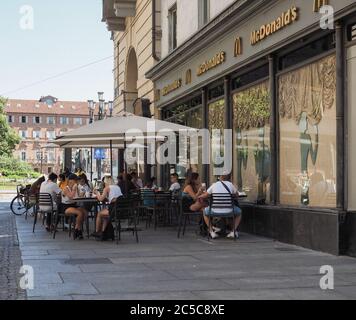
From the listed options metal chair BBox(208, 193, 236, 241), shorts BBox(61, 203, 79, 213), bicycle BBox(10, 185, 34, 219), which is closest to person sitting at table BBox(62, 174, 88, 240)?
shorts BBox(61, 203, 79, 213)

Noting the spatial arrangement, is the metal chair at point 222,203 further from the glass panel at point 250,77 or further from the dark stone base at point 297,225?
the glass panel at point 250,77

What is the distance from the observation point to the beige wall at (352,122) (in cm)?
1027

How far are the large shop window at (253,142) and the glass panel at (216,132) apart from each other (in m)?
0.90

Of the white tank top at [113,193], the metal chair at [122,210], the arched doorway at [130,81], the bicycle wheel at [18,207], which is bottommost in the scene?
the bicycle wheel at [18,207]

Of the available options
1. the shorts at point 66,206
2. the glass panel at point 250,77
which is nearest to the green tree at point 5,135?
the glass panel at point 250,77

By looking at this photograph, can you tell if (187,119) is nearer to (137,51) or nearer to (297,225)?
(137,51)

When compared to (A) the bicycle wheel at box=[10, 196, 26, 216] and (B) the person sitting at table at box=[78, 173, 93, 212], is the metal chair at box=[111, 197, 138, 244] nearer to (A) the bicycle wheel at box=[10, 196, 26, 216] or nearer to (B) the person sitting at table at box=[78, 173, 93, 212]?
(B) the person sitting at table at box=[78, 173, 93, 212]

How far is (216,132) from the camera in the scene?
1759 cm

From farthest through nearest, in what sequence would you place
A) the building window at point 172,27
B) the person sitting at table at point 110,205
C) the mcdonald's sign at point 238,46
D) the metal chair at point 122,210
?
the building window at point 172,27, the mcdonald's sign at point 238,46, the person sitting at table at point 110,205, the metal chair at point 122,210

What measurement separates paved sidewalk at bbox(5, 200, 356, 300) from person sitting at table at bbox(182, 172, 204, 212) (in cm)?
77

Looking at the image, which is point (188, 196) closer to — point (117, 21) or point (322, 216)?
point (322, 216)

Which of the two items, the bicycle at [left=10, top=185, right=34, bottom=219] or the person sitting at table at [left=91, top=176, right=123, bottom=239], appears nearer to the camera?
the person sitting at table at [left=91, top=176, right=123, bottom=239]

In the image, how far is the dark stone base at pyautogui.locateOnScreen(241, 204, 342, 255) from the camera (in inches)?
408

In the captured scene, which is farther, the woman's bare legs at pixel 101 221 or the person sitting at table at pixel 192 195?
the person sitting at table at pixel 192 195
